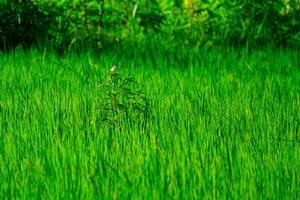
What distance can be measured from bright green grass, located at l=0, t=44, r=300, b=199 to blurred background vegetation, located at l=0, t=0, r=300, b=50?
658mm

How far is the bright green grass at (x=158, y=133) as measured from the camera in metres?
2.61

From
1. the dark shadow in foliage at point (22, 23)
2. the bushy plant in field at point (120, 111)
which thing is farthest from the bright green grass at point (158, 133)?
the dark shadow in foliage at point (22, 23)

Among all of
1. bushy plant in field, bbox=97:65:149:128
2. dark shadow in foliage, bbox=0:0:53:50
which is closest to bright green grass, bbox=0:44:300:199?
bushy plant in field, bbox=97:65:149:128

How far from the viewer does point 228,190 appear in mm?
2561

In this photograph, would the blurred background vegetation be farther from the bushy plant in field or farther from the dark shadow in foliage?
the bushy plant in field

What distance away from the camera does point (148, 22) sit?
5879 mm

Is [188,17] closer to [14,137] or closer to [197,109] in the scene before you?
[197,109]

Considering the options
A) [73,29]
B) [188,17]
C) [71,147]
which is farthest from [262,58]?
[71,147]

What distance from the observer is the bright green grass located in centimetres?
261

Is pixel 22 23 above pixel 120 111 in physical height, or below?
above

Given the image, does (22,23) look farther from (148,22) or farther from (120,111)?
(120,111)

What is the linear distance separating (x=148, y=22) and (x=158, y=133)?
2.77 metres

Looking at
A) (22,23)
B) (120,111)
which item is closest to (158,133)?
(120,111)

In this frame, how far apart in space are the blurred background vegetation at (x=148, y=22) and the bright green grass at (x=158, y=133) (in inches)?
25.9
